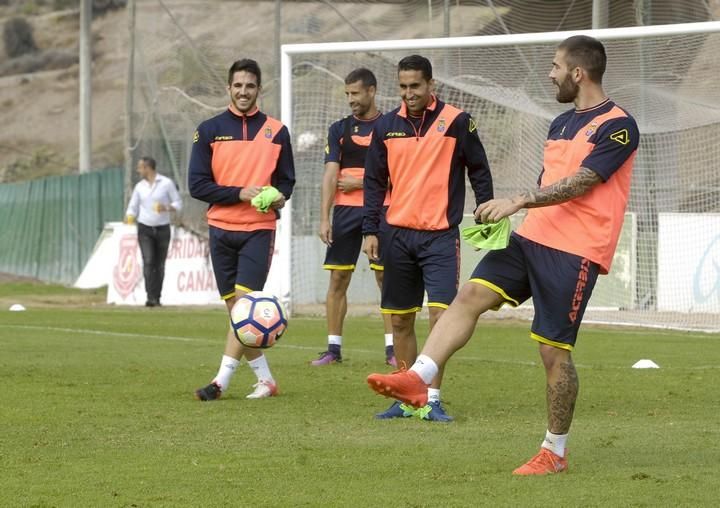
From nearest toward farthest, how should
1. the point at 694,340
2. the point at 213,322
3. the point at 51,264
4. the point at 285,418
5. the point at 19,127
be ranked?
1. the point at 285,418
2. the point at 694,340
3. the point at 213,322
4. the point at 51,264
5. the point at 19,127

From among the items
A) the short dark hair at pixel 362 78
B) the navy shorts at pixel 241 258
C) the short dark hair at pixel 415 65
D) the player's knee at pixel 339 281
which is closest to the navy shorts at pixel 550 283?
the short dark hair at pixel 415 65

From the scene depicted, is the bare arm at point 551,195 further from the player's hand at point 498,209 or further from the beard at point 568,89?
the beard at point 568,89

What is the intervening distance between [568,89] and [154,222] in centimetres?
Answer: 1638

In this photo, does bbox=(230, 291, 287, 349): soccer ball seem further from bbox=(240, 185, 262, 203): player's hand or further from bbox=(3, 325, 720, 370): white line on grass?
bbox=(3, 325, 720, 370): white line on grass

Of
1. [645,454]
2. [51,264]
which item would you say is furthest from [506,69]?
[51,264]

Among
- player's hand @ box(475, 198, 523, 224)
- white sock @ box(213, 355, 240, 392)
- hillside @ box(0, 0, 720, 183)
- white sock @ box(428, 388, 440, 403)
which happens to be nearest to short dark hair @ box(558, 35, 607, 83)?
player's hand @ box(475, 198, 523, 224)

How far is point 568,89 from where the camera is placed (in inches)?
285

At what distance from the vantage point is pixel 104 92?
193 feet

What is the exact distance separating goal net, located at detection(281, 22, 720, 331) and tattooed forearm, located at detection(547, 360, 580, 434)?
11.5m

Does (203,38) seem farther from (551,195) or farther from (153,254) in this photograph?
(551,195)

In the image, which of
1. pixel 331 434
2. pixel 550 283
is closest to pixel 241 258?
pixel 331 434

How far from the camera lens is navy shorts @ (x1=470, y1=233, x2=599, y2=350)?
7113 mm

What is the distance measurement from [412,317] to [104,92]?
51.2 m

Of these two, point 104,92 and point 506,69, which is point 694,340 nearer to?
point 506,69
